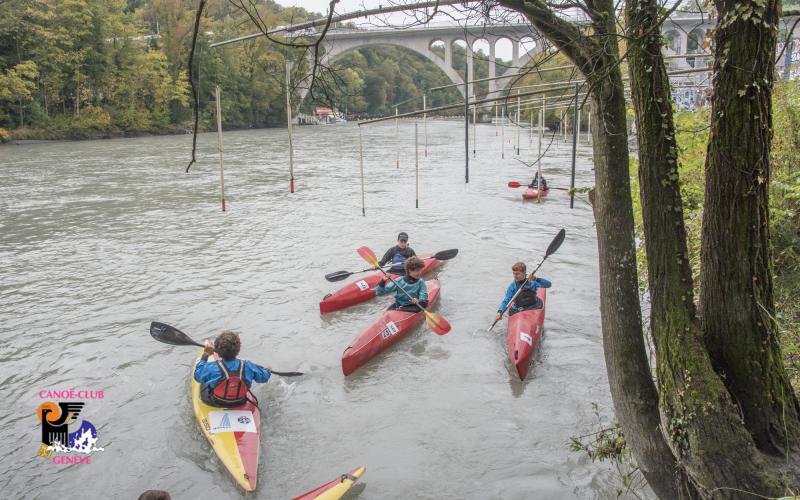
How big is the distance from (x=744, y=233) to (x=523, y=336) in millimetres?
4720

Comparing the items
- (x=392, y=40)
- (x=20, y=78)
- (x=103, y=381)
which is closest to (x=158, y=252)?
(x=103, y=381)

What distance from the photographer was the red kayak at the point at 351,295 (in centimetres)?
937

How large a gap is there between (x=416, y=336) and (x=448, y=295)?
6.56 ft

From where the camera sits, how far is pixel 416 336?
8398 millimetres

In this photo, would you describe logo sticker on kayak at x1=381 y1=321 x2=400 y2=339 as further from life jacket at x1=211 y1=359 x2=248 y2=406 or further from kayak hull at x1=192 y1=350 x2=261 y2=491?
life jacket at x1=211 y1=359 x2=248 y2=406

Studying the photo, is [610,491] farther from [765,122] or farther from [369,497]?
[765,122]

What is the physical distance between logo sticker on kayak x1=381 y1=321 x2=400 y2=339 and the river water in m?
0.24

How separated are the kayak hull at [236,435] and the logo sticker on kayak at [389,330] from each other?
2096mm

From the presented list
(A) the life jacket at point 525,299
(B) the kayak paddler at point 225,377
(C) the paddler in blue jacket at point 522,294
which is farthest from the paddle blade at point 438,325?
(B) the kayak paddler at point 225,377

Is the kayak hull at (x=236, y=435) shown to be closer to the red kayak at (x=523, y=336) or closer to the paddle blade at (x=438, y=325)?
the paddle blade at (x=438, y=325)

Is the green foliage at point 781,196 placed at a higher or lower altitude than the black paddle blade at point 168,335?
higher

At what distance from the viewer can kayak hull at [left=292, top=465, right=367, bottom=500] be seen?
4.80m

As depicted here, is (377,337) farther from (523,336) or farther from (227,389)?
(227,389)

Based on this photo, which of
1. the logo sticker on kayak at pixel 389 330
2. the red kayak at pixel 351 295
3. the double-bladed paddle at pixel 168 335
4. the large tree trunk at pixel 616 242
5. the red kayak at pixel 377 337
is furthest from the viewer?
the red kayak at pixel 351 295
